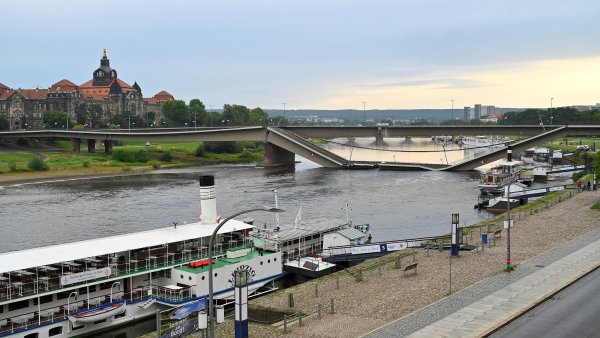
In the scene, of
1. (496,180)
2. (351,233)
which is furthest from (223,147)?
(351,233)

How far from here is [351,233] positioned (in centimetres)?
A: 4659

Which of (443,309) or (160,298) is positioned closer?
(443,309)

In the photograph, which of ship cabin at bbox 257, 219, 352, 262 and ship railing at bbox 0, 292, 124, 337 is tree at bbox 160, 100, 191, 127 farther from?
ship railing at bbox 0, 292, 124, 337

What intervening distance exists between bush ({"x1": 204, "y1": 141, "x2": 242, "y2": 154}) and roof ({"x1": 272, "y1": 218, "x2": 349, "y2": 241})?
103m

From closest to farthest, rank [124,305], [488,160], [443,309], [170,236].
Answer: [443,309] < [124,305] < [170,236] < [488,160]

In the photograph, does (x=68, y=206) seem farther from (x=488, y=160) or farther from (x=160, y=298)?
(x=488, y=160)

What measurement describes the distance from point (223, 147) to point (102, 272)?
120380 millimetres

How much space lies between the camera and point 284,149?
128750 mm

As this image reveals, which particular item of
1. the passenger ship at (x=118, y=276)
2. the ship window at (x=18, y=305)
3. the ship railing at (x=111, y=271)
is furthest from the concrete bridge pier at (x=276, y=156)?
the ship window at (x=18, y=305)

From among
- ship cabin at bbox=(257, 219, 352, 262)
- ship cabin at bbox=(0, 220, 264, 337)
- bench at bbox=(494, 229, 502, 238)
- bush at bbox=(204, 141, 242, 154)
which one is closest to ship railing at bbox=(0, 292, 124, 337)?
ship cabin at bbox=(0, 220, 264, 337)

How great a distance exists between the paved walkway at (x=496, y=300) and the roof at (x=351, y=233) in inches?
474

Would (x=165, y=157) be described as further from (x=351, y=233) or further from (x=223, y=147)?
(x=351, y=233)

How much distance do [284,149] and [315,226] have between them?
82.3 meters

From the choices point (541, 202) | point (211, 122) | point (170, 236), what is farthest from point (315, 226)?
point (211, 122)
